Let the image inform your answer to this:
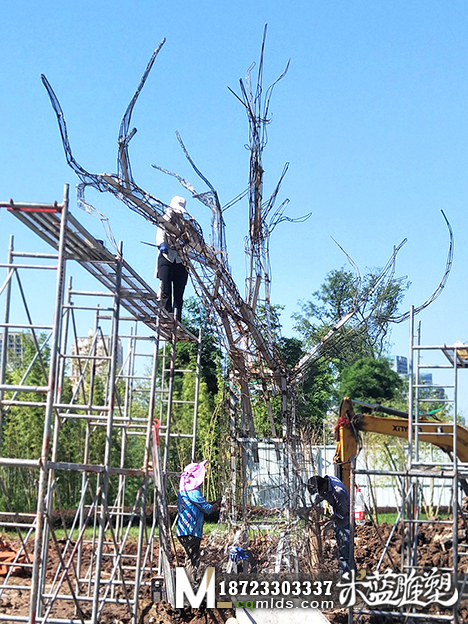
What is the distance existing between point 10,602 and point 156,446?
2525 millimetres

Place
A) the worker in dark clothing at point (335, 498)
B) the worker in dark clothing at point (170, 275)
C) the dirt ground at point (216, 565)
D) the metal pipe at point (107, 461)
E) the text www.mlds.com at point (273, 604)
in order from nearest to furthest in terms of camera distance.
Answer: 1. the metal pipe at point (107, 461)
2. the text www.mlds.com at point (273, 604)
3. the dirt ground at point (216, 565)
4. the worker in dark clothing at point (335, 498)
5. the worker in dark clothing at point (170, 275)

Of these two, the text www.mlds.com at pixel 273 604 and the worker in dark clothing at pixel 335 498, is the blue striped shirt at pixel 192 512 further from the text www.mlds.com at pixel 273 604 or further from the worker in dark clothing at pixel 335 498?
the worker in dark clothing at pixel 335 498

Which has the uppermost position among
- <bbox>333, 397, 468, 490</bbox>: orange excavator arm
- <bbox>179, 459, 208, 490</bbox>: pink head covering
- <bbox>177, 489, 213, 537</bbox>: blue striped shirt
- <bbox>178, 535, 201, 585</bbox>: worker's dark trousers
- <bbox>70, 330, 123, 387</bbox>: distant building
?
<bbox>70, 330, 123, 387</bbox>: distant building

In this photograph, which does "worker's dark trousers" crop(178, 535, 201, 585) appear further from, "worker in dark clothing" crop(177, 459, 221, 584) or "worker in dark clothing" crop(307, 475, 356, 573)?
"worker in dark clothing" crop(307, 475, 356, 573)

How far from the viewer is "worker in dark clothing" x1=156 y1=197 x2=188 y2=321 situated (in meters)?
10.2

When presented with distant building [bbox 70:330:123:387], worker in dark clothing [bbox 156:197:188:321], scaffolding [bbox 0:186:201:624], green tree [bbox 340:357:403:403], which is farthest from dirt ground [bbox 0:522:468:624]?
green tree [bbox 340:357:403:403]

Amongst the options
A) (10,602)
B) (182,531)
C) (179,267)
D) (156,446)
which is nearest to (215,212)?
(179,267)

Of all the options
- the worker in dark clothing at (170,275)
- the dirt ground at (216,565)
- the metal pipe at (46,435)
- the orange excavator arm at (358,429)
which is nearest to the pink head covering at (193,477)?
the dirt ground at (216,565)

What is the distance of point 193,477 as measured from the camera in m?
9.45

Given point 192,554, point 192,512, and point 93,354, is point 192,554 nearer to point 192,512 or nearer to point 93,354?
point 192,512

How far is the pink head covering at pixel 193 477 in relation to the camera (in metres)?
9.41

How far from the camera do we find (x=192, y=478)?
9461 millimetres

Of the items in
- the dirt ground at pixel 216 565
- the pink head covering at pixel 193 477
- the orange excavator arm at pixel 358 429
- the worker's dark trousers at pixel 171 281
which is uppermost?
the worker's dark trousers at pixel 171 281

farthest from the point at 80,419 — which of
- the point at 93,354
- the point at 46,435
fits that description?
the point at 46,435
